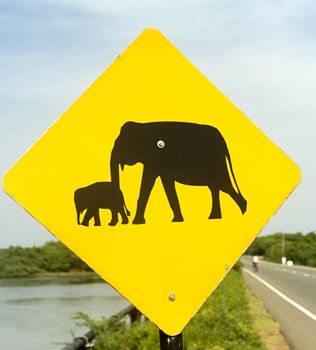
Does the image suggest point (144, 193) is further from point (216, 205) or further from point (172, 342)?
point (172, 342)

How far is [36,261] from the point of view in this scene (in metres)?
19.2

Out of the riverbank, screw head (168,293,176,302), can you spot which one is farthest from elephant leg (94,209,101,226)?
the riverbank

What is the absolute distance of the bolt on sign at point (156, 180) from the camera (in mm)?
2691

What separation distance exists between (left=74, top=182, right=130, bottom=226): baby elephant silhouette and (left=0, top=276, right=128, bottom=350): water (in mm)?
4444

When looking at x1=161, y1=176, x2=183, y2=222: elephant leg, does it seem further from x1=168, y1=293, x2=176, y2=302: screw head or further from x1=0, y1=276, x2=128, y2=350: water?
x1=0, y1=276, x2=128, y2=350: water

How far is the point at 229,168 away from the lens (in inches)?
114

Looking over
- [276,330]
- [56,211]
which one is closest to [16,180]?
[56,211]

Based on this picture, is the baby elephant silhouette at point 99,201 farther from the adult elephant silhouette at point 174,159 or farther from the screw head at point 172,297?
the screw head at point 172,297

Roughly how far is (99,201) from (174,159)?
361 millimetres

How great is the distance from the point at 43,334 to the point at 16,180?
7.54 m

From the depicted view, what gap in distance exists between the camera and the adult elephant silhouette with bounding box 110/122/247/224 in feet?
9.09

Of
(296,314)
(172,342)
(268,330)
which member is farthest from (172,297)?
(296,314)

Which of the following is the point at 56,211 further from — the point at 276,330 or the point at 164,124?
the point at 276,330

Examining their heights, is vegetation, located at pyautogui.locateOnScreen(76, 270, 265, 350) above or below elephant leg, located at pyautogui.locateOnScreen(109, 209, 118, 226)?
below
